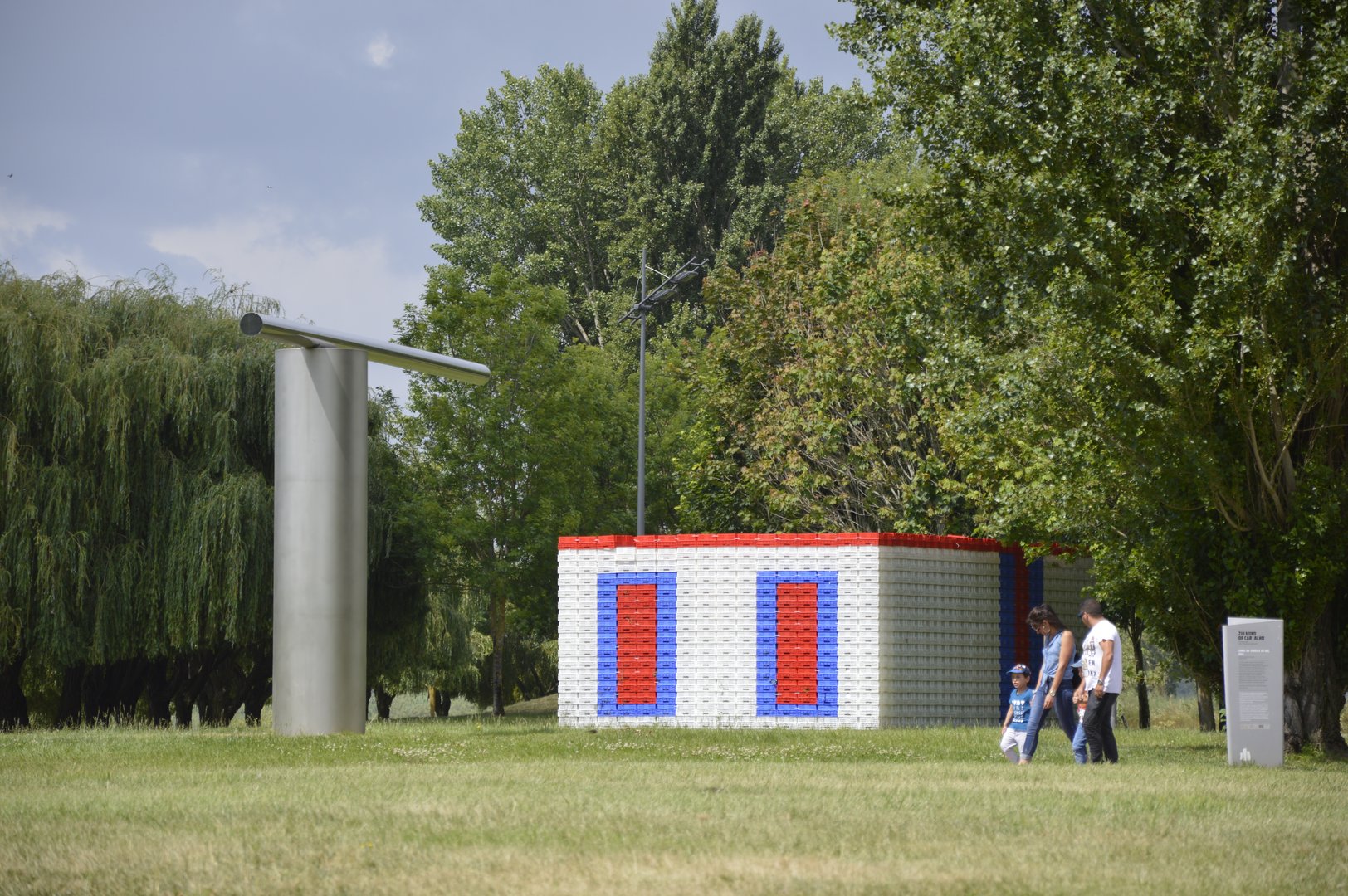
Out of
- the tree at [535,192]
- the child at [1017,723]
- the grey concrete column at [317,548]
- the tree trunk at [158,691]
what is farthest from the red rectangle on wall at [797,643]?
the tree at [535,192]

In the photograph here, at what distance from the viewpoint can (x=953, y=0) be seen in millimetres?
18969

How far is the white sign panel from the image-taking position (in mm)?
15016

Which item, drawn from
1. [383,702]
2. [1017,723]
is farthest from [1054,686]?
[383,702]

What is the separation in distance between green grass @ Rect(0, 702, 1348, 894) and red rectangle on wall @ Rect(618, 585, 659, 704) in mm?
9217

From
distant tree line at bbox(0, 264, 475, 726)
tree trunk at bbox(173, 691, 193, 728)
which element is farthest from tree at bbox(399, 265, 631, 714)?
distant tree line at bbox(0, 264, 475, 726)

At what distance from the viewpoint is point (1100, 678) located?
1432 centimetres

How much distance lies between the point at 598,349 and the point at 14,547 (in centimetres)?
2252

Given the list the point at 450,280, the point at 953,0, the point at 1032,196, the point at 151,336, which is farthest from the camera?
the point at 450,280

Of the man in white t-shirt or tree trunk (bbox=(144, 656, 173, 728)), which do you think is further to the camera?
tree trunk (bbox=(144, 656, 173, 728))

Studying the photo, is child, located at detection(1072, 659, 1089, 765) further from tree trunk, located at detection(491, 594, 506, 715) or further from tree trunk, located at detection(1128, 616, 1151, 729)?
tree trunk, located at detection(491, 594, 506, 715)

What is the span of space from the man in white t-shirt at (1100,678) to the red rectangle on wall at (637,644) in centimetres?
1092

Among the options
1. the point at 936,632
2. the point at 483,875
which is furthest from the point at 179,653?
the point at 483,875

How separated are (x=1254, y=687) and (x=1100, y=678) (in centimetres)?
188

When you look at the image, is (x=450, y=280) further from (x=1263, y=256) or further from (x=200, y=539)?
(x=1263, y=256)
